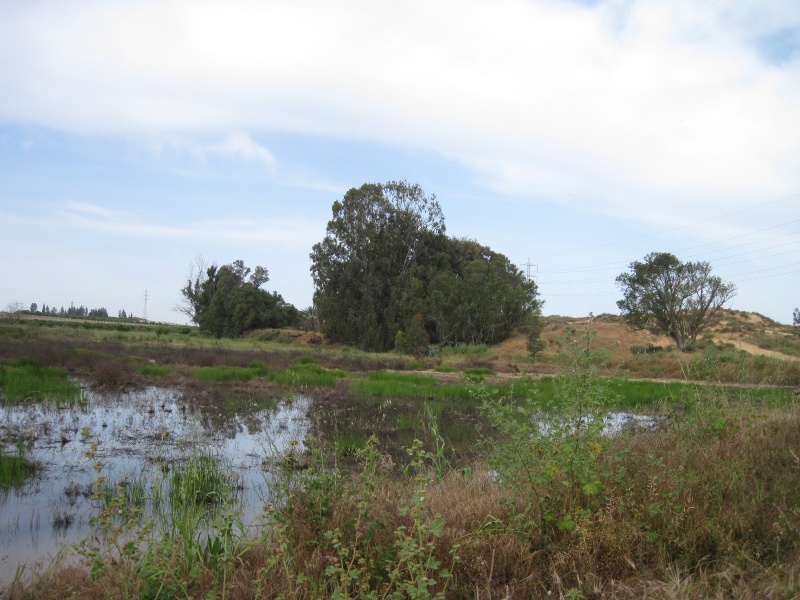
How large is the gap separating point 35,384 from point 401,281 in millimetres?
33345

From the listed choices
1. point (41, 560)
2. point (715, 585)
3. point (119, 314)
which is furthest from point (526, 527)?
point (119, 314)

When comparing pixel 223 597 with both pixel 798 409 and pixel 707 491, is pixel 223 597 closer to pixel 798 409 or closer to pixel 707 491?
pixel 707 491

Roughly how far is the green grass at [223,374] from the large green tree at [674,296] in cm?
2799

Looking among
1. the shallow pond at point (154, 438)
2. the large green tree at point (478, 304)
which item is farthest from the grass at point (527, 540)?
the large green tree at point (478, 304)

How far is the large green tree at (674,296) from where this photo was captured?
127 ft

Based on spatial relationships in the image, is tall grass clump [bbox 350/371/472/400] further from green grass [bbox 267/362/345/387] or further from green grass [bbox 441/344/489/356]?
green grass [bbox 441/344/489/356]

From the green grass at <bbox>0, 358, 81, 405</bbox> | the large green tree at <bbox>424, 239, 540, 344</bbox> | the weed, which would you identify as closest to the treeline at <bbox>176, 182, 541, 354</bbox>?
the large green tree at <bbox>424, 239, 540, 344</bbox>

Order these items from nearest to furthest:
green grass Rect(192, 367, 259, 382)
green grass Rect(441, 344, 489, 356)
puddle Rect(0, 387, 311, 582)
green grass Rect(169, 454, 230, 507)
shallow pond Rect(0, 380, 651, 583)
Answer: puddle Rect(0, 387, 311, 582) → shallow pond Rect(0, 380, 651, 583) → green grass Rect(169, 454, 230, 507) → green grass Rect(192, 367, 259, 382) → green grass Rect(441, 344, 489, 356)

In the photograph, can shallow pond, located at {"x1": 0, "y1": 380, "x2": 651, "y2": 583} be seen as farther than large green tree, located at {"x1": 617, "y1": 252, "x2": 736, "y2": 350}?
No

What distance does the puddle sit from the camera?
5758 millimetres

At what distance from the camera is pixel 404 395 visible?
18.3 m

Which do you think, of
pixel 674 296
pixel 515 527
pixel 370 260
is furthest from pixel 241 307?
pixel 515 527

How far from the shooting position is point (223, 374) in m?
20.3

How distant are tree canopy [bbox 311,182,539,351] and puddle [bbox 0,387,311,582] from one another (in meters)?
27.7
